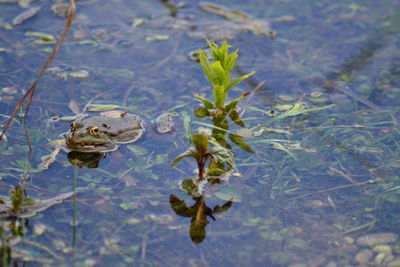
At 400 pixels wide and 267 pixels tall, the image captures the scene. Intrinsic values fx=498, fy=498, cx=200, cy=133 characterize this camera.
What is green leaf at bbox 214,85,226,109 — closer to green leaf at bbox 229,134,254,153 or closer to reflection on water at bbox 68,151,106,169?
green leaf at bbox 229,134,254,153

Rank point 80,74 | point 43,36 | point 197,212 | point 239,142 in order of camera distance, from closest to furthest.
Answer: point 197,212, point 239,142, point 80,74, point 43,36

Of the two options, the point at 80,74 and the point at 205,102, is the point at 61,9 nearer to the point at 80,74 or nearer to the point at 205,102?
the point at 80,74

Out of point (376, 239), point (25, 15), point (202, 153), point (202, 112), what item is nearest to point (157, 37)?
point (202, 112)

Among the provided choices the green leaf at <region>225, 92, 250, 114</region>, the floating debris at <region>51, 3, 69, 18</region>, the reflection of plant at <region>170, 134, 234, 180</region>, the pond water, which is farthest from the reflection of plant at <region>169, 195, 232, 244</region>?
the floating debris at <region>51, 3, 69, 18</region>

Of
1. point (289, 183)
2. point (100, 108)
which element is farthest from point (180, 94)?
point (289, 183)

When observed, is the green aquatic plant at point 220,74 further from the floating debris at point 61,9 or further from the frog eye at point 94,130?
the floating debris at point 61,9
